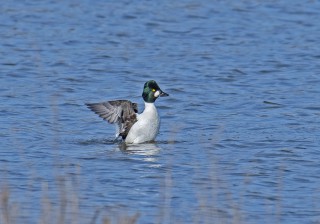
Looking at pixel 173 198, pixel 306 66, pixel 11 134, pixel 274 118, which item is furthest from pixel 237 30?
pixel 173 198

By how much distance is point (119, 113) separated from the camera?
1152 cm

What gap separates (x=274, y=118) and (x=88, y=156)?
9.95 feet

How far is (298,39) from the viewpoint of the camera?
18.0m

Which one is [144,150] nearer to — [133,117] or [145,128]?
[145,128]

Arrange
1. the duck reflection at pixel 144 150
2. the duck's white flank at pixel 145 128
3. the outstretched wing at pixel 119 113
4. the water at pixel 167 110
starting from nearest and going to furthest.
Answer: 1. the water at pixel 167 110
2. the duck reflection at pixel 144 150
3. the duck's white flank at pixel 145 128
4. the outstretched wing at pixel 119 113

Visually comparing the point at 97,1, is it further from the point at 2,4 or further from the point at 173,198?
the point at 173,198

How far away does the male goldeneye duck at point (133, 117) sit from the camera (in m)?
11.2

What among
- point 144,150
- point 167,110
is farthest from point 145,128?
point 167,110

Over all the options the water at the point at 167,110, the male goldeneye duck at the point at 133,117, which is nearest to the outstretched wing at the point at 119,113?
the male goldeneye duck at the point at 133,117

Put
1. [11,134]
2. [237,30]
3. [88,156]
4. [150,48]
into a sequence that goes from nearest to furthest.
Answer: [88,156]
[11,134]
[150,48]
[237,30]

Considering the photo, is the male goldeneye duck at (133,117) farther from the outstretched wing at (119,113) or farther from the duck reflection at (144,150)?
the duck reflection at (144,150)

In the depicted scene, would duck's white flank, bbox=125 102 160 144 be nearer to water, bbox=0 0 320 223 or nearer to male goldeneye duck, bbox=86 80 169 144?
male goldeneye duck, bbox=86 80 169 144

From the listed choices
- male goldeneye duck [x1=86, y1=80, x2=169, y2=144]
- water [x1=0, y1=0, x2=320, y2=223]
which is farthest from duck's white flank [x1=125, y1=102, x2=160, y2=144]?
water [x1=0, y1=0, x2=320, y2=223]

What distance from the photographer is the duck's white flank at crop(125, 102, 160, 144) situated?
11.2 metres
